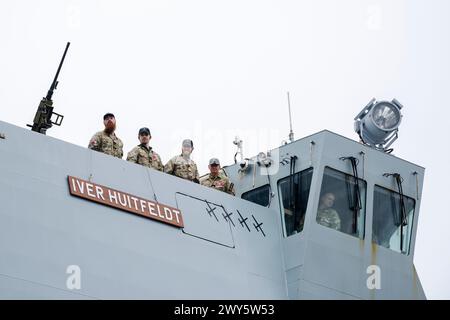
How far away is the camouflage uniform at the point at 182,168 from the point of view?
15.9 meters

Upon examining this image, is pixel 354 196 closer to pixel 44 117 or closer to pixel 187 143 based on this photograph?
pixel 187 143

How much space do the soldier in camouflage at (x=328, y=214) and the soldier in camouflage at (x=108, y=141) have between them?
3.82 m

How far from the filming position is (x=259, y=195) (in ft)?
55.8

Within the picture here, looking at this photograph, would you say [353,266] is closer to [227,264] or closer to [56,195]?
[227,264]

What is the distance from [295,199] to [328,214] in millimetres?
663

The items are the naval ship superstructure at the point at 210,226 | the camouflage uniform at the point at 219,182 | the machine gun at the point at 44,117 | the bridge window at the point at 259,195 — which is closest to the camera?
the naval ship superstructure at the point at 210,226

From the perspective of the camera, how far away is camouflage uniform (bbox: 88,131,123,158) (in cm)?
1465

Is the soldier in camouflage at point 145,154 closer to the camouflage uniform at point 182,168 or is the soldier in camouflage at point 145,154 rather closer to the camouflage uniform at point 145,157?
the camouflage uniform at point 145,157

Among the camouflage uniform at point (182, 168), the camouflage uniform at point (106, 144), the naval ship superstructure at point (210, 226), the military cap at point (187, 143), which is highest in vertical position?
the military cap at point (187, 143)

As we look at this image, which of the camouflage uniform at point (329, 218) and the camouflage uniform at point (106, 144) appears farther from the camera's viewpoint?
the camouflage uniform at point (329, 218)

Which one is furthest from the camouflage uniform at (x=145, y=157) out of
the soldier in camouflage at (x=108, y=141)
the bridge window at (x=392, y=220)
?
the bridge window at (x=392, y=220)

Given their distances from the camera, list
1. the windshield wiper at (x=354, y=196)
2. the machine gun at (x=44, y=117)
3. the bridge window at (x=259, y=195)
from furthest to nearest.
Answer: the bridge window at (x=259, y=195) < the windshield wiper at (x=354, y=196) < the machine gun at (x=44, y=117)

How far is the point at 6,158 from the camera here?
1232cm
